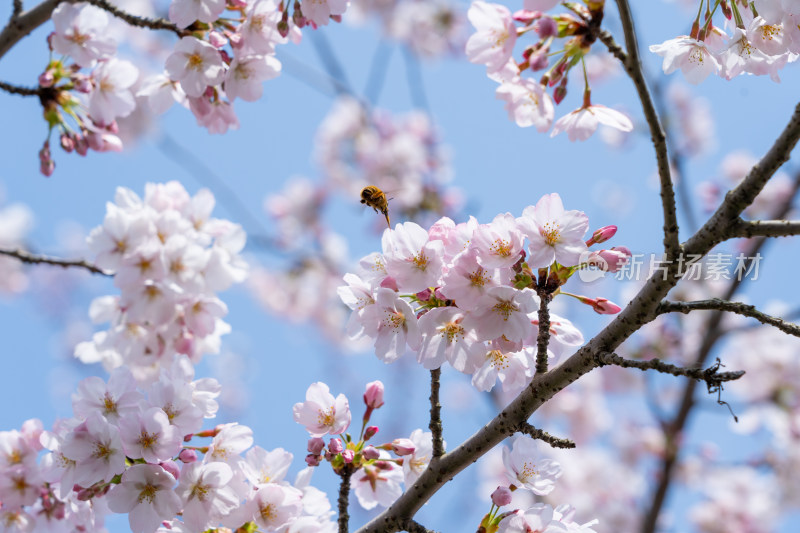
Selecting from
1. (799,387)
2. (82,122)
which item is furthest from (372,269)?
(799,387)

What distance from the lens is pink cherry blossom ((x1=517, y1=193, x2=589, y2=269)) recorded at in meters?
1.77

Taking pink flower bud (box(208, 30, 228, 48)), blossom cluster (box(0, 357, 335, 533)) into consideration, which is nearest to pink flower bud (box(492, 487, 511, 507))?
blossom cluster (box(0, 357, 335, 533))

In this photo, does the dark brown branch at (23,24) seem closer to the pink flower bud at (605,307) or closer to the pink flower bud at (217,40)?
the pink flower bud at (217,40)

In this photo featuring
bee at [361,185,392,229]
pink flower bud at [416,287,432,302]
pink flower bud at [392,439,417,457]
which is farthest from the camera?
bee at [361,185,392,229]

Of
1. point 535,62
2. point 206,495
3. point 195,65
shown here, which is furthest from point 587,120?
point 206,495

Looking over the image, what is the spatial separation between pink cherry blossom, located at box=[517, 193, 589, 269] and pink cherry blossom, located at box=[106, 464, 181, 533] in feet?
3.89

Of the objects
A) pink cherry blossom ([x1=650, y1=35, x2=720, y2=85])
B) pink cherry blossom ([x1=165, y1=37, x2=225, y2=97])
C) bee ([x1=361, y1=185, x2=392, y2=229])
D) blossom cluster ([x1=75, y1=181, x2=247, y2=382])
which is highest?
pink cherry blossom ([x1=165, y1=37, x2=225, y2=97])

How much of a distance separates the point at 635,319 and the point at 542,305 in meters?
0.24

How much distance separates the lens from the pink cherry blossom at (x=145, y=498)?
194 centimetres

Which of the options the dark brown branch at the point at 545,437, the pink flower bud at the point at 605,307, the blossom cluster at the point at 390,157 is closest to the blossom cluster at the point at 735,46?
the pink flower bud at the point at 605,307

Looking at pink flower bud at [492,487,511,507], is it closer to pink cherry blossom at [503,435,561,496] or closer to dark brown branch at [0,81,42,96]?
pink cherry blossom at [503,435,561,496]

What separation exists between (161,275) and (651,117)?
2.08 m

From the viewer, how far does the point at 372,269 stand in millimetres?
1976

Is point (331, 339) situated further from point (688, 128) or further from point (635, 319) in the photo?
point (635, 319)
